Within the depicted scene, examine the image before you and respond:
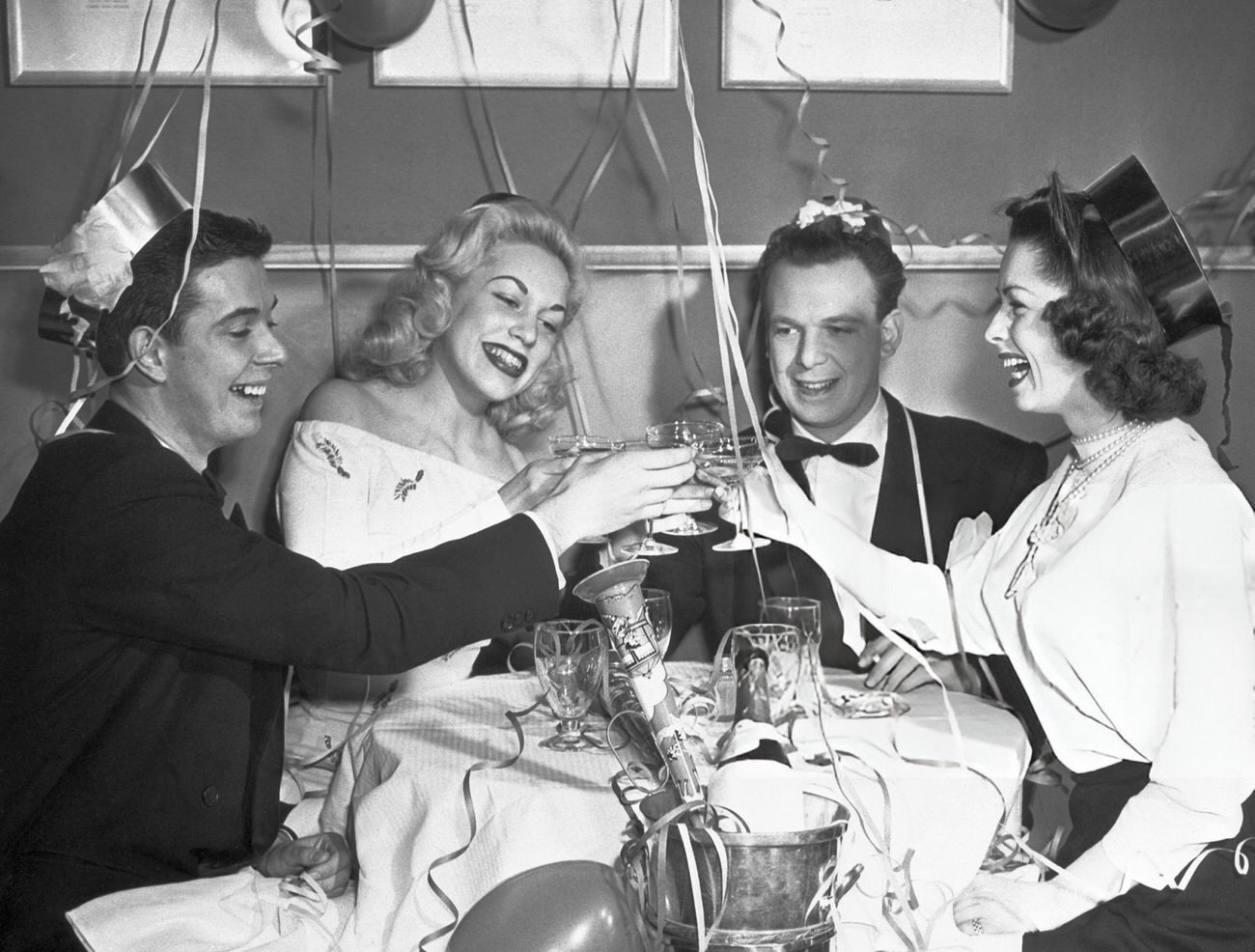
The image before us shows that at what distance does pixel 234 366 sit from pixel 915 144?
1380 millimetres

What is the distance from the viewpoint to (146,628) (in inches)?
63.2

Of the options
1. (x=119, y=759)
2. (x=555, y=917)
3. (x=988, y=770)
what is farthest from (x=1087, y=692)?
(x=119, y=759)

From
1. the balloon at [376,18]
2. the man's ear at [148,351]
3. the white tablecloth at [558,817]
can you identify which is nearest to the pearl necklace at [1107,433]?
the white tablecloth at [558,817]

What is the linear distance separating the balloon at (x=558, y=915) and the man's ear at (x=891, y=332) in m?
1.37

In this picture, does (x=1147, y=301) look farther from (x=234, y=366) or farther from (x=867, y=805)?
(x=234, y=366)

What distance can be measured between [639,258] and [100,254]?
3.61ft

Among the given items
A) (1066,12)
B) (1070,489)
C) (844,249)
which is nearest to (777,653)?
(1070,489)

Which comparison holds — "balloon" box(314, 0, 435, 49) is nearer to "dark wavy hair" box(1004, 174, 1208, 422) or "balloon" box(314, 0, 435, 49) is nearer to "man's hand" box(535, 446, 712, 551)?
"man's hand" box(535, 446, 712, 551)

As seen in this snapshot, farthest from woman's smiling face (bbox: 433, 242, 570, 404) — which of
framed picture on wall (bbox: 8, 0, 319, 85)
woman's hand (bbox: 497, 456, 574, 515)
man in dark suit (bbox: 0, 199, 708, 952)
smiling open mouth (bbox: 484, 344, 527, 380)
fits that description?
man in dark suit (bbox: 0, 199, 708, 952)

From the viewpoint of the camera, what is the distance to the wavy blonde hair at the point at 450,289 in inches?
94.5

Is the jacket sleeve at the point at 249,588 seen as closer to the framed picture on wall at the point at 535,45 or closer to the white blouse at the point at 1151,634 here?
the white blouse at the point at 1151,634

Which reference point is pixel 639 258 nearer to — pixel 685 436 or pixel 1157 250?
pixel 685 436

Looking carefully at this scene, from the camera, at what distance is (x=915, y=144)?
8.45ft

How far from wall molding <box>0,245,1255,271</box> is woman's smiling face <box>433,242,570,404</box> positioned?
0.66 feet
